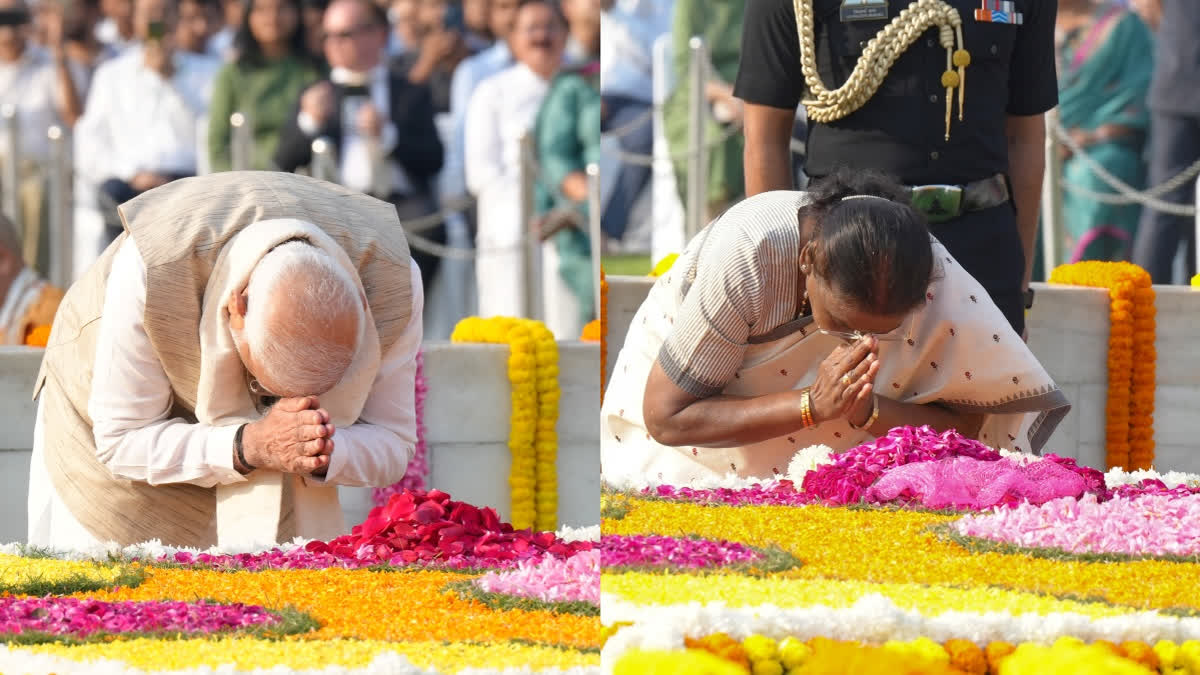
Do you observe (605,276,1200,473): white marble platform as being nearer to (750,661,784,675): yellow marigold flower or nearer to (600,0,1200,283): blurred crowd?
(600,0,1200,283): blurred crowd

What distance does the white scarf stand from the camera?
2.18 meters

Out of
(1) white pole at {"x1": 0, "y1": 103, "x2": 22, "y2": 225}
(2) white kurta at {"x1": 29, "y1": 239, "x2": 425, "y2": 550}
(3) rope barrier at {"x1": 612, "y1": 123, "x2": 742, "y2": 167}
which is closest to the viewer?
(3) rope barrier at {"x1": 612, "y1": 123, "x2": 742, "y2": 167}

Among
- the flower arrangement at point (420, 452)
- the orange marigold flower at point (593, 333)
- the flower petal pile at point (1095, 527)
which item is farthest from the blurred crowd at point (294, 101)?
the flower petal pile at point (1095, 527)

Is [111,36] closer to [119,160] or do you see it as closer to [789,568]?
[119,160]

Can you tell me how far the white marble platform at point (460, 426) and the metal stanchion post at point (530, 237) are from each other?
1350 millimetres

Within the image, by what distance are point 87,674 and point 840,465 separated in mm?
714

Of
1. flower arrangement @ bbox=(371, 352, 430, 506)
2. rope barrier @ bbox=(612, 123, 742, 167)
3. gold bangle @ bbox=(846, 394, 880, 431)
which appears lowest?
flower arrangement @ bbox=(371, 352, 430, 506)

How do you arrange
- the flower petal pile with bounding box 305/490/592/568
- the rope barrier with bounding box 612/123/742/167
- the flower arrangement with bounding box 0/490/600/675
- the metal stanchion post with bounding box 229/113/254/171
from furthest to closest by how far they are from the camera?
the metal stanchion post with bounding box 229/113/254/171 < the flower petal pile with bounding box 305/490/592/568 < the rope barrier with bounding box 612/123/742/167 < the flower arrangement with bounding box 0/490/600/675

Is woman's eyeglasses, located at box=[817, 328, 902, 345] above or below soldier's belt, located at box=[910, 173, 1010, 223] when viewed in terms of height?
below

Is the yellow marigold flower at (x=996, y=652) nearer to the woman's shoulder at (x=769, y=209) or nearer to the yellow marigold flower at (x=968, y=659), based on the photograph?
the yellow marigold flower at (x=968, y=659)

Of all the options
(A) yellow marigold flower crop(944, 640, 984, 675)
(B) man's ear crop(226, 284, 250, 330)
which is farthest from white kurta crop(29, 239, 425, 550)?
(A) yellow marigold flower crop(944, 640, 984, 675)

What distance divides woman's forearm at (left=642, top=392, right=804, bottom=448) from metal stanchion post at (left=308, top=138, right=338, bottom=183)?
4868 mm

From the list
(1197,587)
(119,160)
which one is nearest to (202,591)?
(1197,587)

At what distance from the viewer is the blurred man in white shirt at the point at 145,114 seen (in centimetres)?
707
